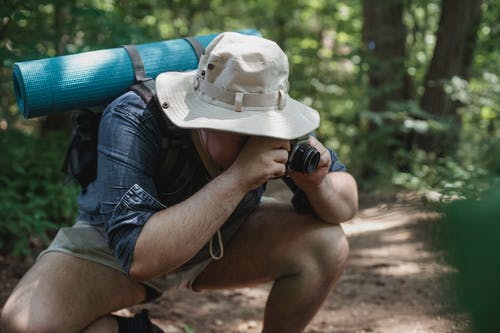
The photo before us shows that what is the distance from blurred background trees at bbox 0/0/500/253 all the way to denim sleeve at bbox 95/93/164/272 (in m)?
1.76

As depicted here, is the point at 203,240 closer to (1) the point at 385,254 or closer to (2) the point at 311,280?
(2) the point at 311,280

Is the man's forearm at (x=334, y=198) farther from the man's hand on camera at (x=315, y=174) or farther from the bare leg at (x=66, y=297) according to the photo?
the bare leg at (x=66, y=297)

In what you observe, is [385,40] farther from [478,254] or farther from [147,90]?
[478,254]

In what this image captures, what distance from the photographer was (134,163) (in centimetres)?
205

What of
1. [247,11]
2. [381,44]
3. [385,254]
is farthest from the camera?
[247,11]

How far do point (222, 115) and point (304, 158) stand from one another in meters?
0.35

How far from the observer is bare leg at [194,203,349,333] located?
2385 millimetres

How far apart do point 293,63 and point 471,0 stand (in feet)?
6.23

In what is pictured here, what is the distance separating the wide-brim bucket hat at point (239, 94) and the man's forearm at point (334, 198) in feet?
1.10

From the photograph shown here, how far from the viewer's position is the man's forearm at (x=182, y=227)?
1964mm

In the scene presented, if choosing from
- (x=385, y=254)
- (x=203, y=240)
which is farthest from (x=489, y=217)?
(x=385, y=254)

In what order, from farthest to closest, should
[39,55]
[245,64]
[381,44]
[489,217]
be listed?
[381,44] → [39,55] → [245,64] → [489,217]

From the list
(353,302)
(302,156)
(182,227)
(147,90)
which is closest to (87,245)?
(182,227)

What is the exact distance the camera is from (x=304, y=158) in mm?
2131
